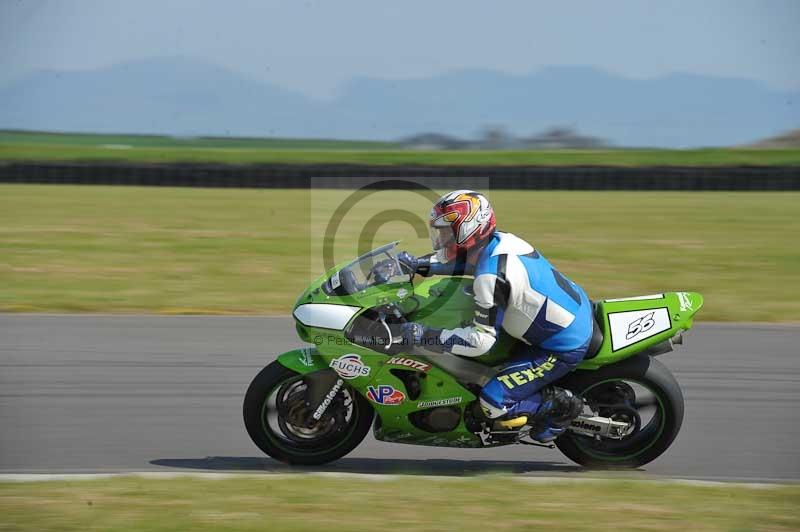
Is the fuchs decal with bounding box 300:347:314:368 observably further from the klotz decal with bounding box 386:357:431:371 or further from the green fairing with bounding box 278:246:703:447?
the klotz decal with bounding box 386:357:431:371

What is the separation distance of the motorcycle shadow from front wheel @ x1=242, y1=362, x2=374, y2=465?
3.6 inches

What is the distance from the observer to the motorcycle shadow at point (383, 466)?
557cm

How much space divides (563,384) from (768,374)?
317 centimetres

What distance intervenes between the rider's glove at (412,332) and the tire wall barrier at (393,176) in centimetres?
1993

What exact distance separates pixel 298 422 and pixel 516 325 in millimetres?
1326

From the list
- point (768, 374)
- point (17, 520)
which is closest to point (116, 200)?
point (768, 374)

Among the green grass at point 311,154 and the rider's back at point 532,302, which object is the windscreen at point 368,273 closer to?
the rider's back at point 532,302

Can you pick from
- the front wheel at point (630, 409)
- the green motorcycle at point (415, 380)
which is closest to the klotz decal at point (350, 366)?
the green motorcycle at point (415, 380)

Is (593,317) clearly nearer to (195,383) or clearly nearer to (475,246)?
(475,246)

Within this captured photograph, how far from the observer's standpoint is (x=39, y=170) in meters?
26.9

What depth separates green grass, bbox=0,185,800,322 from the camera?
1148 centimetres

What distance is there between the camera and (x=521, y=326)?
213 inches

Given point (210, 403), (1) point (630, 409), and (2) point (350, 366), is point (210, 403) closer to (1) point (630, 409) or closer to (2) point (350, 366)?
(2) point (350, 366)

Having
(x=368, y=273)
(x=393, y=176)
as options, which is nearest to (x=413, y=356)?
(x=368, y=273)
